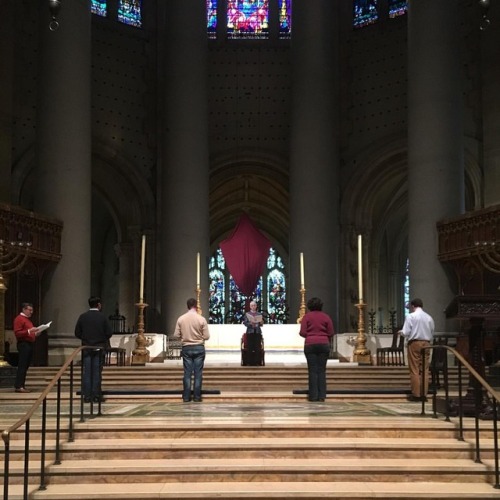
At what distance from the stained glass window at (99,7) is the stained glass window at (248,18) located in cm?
442

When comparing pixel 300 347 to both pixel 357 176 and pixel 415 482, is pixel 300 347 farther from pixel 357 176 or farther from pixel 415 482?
pixel 415 482

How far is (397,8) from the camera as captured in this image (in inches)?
1199

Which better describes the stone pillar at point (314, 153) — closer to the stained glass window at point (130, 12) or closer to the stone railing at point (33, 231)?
the stained glass window at point (130, 12)

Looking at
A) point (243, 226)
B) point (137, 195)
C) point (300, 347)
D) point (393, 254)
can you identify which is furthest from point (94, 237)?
point (300, 347)

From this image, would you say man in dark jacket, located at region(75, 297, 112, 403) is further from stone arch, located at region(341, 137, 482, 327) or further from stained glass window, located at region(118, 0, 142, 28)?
stained glass window, located at region(118, 0, 142, 28)

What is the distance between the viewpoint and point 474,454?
941cm

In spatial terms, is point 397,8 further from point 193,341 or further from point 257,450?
point 257,450

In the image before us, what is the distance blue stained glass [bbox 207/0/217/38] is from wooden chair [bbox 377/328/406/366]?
595 inches

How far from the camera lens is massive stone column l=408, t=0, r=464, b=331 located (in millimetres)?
21484

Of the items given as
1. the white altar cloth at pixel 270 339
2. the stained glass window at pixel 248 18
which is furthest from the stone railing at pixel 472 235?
the stained glass window at pixel 248 18

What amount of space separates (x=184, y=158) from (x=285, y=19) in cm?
937

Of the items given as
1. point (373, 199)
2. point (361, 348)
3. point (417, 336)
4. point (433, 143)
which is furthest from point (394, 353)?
point (373, 199)

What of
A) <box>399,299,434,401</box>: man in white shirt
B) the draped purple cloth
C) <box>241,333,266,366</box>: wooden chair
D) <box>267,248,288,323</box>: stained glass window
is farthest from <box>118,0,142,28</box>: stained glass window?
<box>399,299,434,401</box>: man in white shirt

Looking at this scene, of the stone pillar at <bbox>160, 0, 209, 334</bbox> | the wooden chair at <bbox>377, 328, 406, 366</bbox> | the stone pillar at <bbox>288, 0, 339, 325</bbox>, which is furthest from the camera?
the stone pillar at <bbox>288, 0, 339, 325</bbox>
